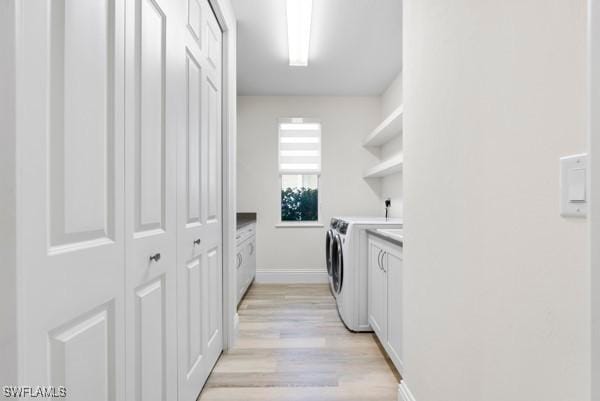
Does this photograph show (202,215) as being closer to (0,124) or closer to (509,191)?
(0,124)

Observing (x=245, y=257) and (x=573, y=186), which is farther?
(x=245, y=257)

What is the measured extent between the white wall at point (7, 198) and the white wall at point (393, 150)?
3767 millimetres

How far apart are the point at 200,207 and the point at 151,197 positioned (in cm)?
65

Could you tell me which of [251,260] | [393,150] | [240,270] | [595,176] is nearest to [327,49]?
[393,150]

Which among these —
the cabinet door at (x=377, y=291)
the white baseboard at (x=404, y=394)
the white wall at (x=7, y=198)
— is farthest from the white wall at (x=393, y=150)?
the white wall at (x=7, y=198)

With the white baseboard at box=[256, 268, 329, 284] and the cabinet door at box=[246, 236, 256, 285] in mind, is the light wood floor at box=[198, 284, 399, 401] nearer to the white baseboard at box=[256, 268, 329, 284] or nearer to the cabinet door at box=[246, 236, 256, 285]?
the cabinet door at box=[246, 236, 256, 285]

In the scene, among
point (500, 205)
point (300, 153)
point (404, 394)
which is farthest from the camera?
point (300, 153)

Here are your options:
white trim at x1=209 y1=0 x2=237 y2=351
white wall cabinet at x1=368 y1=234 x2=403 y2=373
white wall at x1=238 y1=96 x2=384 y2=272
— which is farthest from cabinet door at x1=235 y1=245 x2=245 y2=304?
white wall cabinet at x1=368 y1=234 x2=403 y2=373

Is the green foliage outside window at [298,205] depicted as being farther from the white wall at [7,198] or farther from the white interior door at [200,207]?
the white wall at [7,198]

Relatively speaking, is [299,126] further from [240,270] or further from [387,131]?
[240,270]

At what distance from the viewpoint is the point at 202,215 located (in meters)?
1.96

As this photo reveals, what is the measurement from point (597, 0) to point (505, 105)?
0.34 meters

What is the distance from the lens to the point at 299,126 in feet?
16.0

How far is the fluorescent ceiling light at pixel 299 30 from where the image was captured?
253cm
